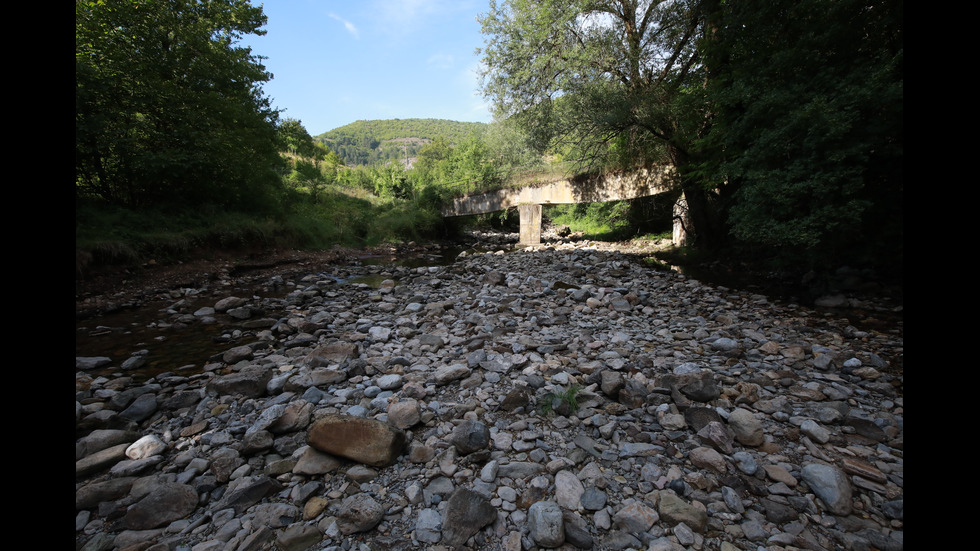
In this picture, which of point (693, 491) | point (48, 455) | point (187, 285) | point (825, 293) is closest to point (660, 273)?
point (825, 293)

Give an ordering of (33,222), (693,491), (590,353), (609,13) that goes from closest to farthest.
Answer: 1. (33,222)
2. (693,491)
3. (590,353)
4. (609,13)

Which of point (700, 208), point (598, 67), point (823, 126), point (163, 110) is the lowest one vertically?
point (700, 208)

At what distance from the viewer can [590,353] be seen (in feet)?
14.4

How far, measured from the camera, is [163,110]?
35.8ft

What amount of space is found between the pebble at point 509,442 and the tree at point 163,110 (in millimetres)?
9453

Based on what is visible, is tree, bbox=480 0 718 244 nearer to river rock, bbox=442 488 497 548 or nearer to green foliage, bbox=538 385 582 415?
green foliage, bbox=538 385 582 415

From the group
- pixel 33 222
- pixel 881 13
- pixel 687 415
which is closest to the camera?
pixel 33 222

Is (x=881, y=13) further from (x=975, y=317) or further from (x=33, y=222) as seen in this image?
(x=33, y=222)

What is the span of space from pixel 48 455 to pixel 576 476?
8.15ft

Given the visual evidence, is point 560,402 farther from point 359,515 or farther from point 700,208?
point 700,208

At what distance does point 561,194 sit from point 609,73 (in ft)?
22.9

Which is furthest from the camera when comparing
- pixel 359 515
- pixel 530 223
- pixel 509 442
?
pixel 530 223

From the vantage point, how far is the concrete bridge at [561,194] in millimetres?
13570

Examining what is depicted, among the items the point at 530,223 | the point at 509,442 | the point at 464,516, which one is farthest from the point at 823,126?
the point at 530,223
